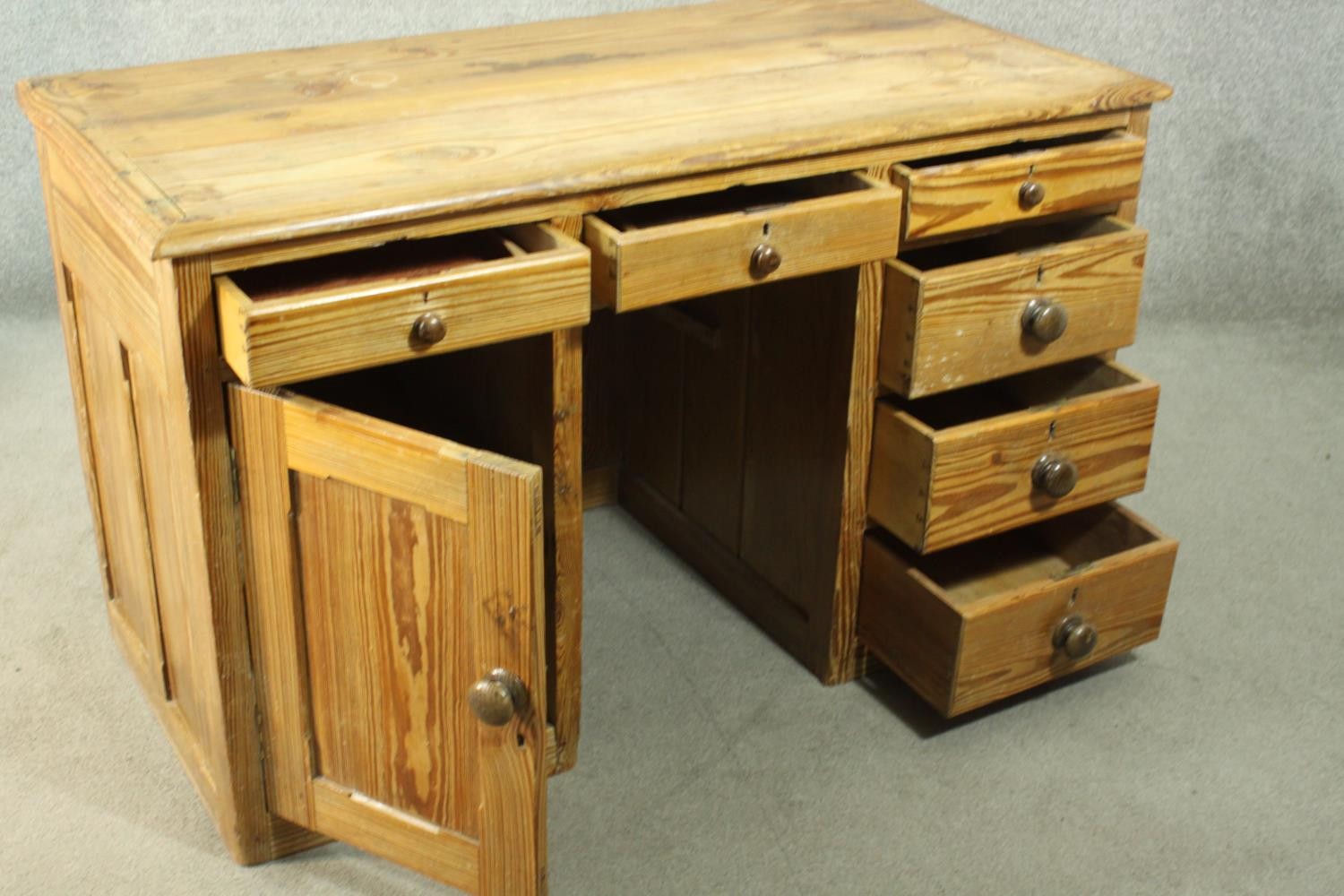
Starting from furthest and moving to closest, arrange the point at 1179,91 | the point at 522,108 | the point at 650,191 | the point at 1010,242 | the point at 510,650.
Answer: the point at 1179,91
the point at 1010,242
the point at 522,108
the point at 650,191
the point at 510,650

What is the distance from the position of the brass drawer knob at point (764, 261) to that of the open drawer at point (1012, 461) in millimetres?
275

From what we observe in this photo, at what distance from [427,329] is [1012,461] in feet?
2.39

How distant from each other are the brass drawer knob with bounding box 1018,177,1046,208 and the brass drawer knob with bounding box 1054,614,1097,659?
486 millimetres

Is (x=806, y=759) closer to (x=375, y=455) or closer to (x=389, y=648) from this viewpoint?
(x=389, y=648)

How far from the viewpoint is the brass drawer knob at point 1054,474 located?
1867mm

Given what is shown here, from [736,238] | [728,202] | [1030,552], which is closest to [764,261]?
[736,238]

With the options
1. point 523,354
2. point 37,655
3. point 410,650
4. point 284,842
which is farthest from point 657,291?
point 37,655

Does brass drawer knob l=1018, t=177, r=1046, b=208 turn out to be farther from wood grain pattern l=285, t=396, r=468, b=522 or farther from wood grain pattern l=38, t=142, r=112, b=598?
wood grain pattern l=38, t=142, r=112, b=598

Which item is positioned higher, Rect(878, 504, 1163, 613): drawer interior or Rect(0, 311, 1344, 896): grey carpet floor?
Rect(878, 504, 1163, 613): drawer interior

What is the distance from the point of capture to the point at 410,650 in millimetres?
1481

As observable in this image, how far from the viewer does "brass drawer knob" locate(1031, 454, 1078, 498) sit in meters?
1.87

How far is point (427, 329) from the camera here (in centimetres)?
146

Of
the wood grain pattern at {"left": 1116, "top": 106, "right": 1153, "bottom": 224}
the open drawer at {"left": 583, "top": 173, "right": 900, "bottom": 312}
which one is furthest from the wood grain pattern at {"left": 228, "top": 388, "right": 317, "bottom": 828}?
the wood grain pattern at {"left": 1116, "top": 106, "right": 1153, "bottom": 224}

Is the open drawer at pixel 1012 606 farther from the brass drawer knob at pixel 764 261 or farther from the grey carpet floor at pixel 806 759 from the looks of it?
the brass drawer knob at pixel 764 261
